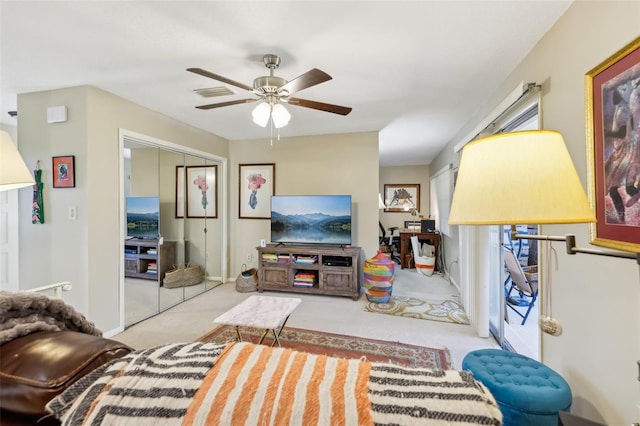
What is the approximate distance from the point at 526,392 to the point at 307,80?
1976 mm

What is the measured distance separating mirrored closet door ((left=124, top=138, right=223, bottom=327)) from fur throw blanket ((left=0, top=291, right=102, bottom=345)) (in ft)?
7.74

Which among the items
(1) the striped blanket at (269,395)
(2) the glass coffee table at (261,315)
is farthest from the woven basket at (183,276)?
(1) the striped blanket at (269,395)

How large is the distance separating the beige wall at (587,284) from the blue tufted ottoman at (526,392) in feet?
0.58

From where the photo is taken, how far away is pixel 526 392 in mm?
1117

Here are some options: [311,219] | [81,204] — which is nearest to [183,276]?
[81,204]

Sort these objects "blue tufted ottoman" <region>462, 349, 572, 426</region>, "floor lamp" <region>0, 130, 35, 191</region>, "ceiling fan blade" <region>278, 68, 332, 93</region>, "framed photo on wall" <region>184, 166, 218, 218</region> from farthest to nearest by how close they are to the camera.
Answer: "framed photo on wall" <region>184, 166, 218, 218</region> → "ceiling fan blade" <region>278, 68, 332, 93</region> → "floor lamp" <region>0, 130, 35, 191</region> → "blue tufted ottoman" <region>462, 349, 572, 426</region>

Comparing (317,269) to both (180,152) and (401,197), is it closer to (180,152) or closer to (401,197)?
(180,152)

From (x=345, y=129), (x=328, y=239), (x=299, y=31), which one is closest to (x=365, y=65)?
(x=299, y=31)

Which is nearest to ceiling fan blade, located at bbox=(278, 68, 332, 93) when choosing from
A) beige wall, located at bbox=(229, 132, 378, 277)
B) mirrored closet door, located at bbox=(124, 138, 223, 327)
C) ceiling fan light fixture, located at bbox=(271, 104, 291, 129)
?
ceiling fan light fixture, located at bbox=(271, 104, 291, 129)

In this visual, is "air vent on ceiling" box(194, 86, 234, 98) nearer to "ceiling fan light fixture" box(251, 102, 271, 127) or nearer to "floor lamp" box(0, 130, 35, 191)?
"ceiling fan light fixture" box(251, 102, 271, 127)

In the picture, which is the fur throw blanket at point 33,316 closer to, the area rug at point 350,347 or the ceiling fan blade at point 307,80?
the ceiling fan blade at point 307,80

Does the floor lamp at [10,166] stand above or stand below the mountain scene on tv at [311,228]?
above

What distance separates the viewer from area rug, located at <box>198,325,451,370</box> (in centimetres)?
217

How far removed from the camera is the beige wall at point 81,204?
2.45 metres
